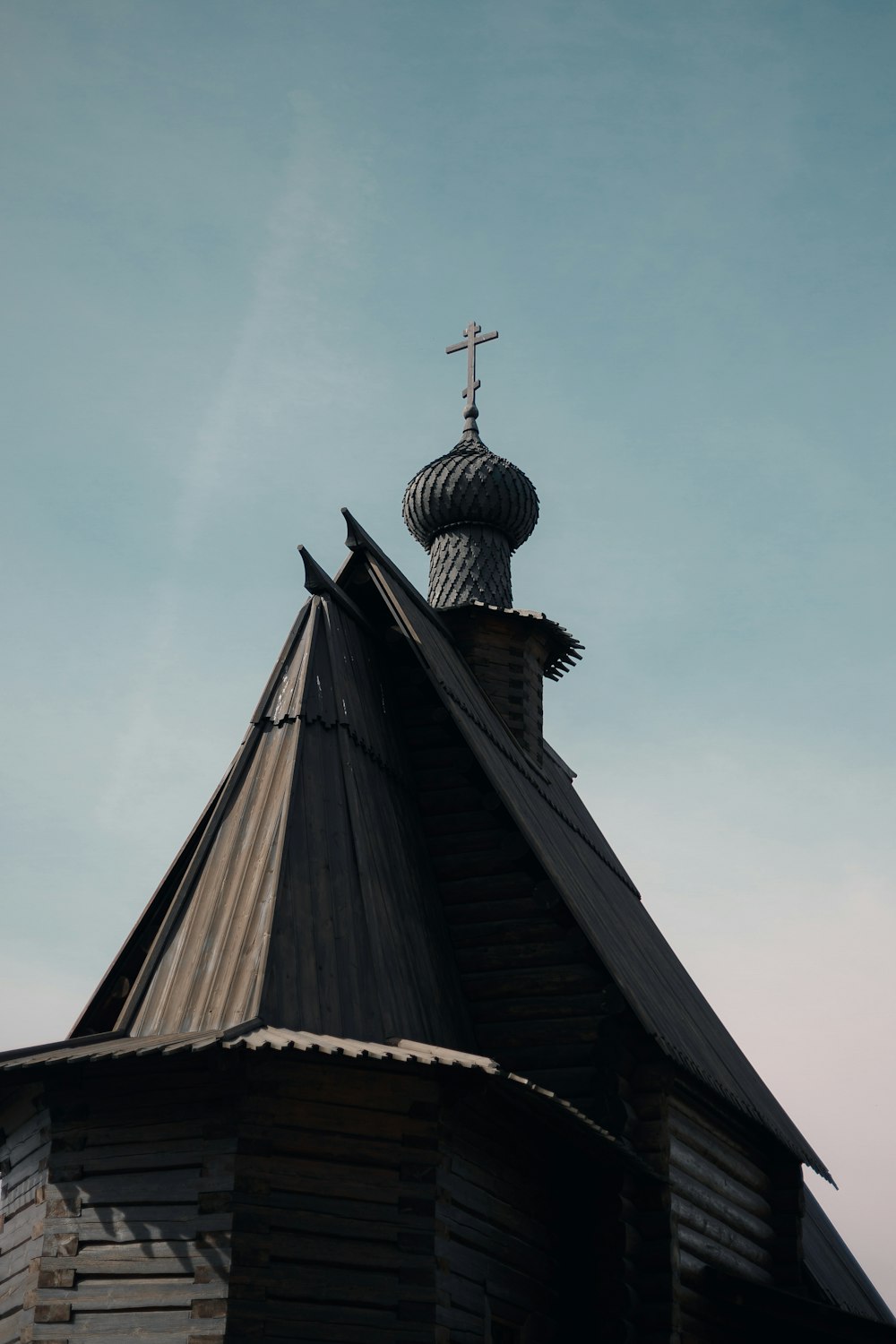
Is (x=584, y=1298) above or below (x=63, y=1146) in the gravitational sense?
below

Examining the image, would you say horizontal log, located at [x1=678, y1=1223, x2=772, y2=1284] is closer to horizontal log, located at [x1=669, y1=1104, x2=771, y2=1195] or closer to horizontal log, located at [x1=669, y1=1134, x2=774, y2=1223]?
horizontal log, located at [x1=669, y1=1134, x2=774, y2=1223]

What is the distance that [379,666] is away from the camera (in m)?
12.6

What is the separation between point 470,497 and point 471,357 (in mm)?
2518

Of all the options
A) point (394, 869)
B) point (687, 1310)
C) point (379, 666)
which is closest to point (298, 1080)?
point (394, 869)

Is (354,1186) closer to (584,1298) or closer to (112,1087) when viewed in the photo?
(112,1087)

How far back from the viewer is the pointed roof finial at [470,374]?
17.7 metres

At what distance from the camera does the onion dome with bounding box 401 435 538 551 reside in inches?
656

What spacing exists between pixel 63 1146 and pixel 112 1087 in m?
0.47

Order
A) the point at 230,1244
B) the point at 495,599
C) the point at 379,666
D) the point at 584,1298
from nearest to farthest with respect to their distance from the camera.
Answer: the point at 230,1244, the point at 584,1298, the point at 379,666, the point at 495,599

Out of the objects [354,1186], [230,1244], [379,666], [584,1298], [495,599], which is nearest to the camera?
[230,1244]

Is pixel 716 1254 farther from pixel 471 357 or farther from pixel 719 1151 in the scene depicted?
pixel 471 357

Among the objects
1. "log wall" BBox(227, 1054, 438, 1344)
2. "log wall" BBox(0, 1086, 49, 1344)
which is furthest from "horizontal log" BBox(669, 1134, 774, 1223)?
"log wall" BBox(0, 1086, 49, 1344)

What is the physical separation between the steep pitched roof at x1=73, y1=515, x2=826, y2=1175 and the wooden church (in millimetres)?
29

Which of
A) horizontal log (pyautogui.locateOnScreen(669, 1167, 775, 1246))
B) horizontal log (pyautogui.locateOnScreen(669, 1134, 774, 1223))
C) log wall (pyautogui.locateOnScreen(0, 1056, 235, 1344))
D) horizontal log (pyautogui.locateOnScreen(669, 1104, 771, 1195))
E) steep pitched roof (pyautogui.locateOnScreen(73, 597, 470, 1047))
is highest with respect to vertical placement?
steep pitched roof (pyautogui.locateOnScreen(73, 597, 470, 1047))
